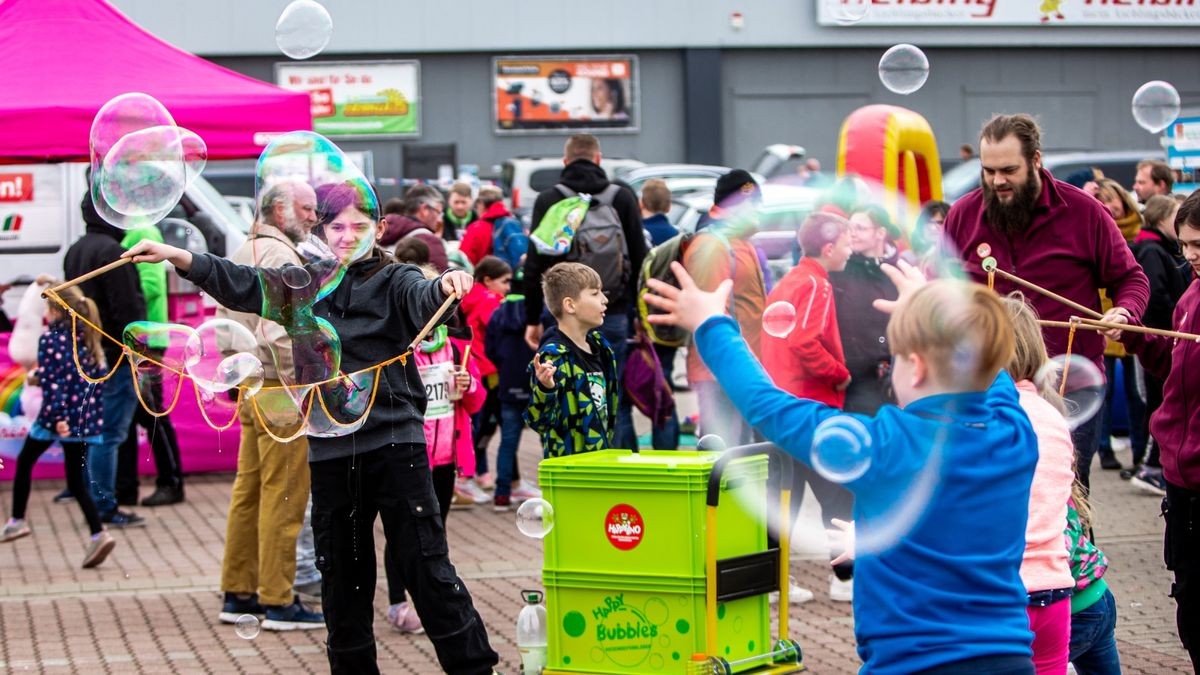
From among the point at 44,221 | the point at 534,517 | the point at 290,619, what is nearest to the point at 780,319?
the point at 534,517

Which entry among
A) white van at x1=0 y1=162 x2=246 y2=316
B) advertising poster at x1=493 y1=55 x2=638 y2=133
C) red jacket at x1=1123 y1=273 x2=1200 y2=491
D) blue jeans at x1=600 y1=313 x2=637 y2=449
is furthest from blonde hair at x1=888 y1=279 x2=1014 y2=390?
advertising poster at x1=493 y1=55 x2=638 y2=133

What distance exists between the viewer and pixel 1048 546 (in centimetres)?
411

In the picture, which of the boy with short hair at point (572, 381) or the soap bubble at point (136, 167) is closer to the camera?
the soap bubble at point (136, 167)

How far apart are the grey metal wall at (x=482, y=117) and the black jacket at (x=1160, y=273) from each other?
2183 centimetres

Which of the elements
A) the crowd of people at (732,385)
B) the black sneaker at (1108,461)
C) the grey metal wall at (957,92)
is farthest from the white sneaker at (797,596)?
the grey metal wall at (957,92)

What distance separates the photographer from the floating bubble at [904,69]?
768cm

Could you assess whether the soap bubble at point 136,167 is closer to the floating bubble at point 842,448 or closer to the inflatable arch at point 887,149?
the floating bubble at point 842,448

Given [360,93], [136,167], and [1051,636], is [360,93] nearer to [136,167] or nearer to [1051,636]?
[136,167]

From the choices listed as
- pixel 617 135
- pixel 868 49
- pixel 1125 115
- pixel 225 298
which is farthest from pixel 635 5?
pixel 225 298

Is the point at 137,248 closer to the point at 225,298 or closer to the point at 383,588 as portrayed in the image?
the point at 225,298

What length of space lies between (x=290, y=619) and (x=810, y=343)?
268 centimetres

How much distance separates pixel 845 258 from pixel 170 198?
326cm

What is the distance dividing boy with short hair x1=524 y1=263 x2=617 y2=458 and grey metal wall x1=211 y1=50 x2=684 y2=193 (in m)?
23.7

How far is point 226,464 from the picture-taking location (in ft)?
36.9
